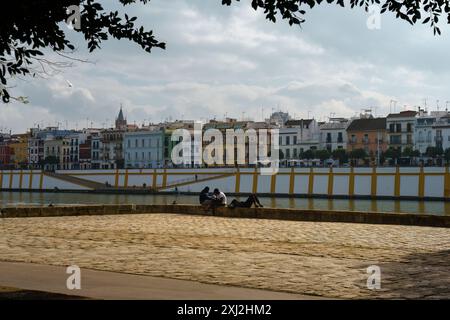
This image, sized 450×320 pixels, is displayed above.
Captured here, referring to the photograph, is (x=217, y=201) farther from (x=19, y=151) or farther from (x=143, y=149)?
(x=19, y=151)

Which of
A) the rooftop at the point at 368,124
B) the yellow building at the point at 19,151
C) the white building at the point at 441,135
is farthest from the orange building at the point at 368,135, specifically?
the yellow building at the point at 19,151

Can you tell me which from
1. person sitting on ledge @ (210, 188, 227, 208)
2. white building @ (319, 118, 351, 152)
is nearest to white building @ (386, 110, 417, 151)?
white building @ (319, 118, 351, 152)

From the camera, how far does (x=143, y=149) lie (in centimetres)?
10644

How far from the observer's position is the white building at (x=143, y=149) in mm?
103625

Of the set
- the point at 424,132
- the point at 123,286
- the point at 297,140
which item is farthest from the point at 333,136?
the point at 123,286

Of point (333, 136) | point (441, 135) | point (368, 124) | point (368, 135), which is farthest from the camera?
point (333, 136)

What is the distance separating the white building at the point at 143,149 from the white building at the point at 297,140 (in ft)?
67.1

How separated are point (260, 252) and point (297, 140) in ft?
277

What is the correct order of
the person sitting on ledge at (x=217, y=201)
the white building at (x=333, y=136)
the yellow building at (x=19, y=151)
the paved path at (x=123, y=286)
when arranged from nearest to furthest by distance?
1. the paved path at (x=123, y=286)
2. the person sitting on ledge at (x=217, y=201)
3. the white building at (x=333, y=136)
4. the yellow building at (x=19, y=151)

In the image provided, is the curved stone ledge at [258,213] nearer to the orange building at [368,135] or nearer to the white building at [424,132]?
the white building at [424,132]

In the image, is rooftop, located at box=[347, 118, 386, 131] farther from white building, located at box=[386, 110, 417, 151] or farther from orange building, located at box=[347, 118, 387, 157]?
white building, located at box=[386, 110, 417, 151]

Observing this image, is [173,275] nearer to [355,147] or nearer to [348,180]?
[348,180]
